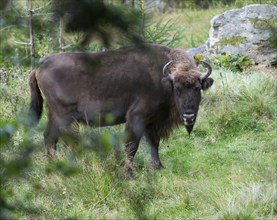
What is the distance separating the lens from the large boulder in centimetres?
1377

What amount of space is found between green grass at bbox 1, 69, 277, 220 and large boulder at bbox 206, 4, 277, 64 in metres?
2.04

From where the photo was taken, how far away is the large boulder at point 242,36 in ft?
45.2

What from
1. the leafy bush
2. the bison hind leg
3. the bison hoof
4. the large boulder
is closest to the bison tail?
the bison hoof

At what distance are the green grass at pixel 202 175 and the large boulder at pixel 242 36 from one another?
2.04 m

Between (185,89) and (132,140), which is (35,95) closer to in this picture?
(132,140)

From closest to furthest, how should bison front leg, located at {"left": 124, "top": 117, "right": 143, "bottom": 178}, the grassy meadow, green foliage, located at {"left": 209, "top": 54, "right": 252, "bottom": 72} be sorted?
the grassy meadow < bison front leg, located at {"left": 124, "top": 117, "right": 143, "bottom": 178} < green foliage, located at {"left": 209, "top": 54, "right": 252, "bottom": 72}

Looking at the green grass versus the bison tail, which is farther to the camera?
the bison tail

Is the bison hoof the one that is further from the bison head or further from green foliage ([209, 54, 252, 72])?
green foliage ([209, 54, 252, 72])

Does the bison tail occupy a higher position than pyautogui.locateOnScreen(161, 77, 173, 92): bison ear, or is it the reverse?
pyautogui.locateOnScreen(161, 77, 173, 92): bison ear

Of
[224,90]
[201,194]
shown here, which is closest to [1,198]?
[201,194]

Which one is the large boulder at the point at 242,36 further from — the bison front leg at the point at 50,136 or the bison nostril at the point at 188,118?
the bison front leg at the point at 50,136

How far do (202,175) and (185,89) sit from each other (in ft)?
3.77

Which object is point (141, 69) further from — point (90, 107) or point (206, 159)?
point (206, 159)

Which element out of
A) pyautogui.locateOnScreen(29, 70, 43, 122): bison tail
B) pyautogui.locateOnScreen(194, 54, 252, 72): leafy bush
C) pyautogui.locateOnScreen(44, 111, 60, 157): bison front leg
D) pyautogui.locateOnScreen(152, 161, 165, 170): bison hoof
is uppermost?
pyautogui.locateOnScreen(44, 111, 60, 157): bison front leg
